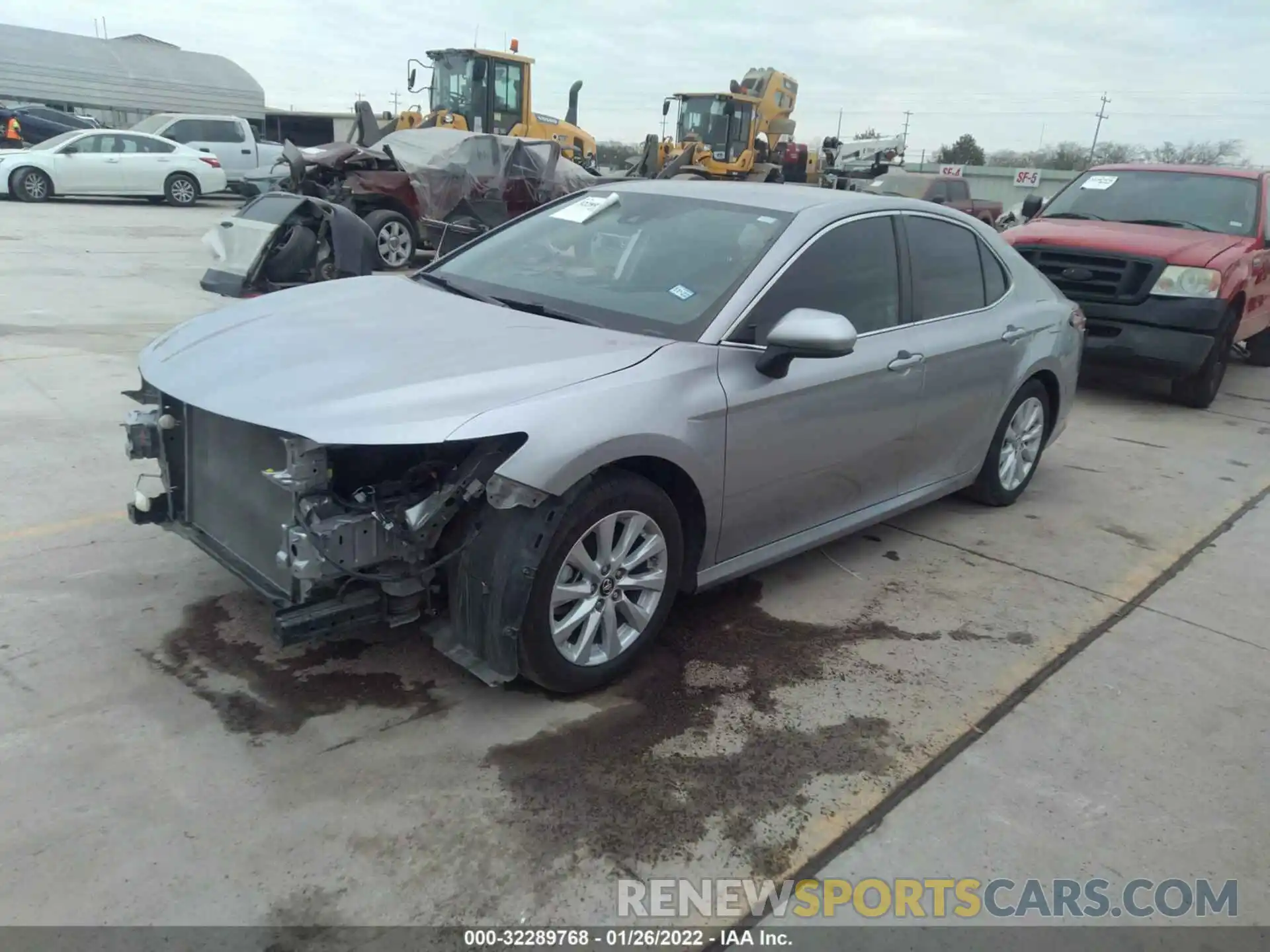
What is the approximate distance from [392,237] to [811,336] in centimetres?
1091

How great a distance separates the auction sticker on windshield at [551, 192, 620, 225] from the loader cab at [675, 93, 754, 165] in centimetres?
1958

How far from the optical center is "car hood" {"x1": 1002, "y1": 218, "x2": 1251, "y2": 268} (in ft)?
25.6

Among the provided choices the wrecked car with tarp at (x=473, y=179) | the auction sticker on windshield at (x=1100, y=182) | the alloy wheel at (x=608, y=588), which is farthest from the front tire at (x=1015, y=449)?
the wrecked car with tarp at (x=473, y=179)

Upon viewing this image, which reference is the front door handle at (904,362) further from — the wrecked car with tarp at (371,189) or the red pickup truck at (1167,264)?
the wrecked car with tarp at (371,189)

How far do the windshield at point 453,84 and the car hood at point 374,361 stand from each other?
54.1 feet

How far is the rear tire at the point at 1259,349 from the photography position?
10.7 metres

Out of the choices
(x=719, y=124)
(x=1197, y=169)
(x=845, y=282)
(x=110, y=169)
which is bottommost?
(x=110, y=169)

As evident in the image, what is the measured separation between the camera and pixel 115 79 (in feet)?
169

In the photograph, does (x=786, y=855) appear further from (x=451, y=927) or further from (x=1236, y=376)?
(x=1236, y=376)

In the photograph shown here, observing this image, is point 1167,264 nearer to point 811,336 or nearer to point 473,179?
point 811,336

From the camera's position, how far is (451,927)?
2295mm

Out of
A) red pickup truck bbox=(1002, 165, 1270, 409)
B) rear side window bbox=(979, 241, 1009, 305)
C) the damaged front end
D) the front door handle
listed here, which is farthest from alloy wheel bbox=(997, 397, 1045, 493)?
the damaged front end

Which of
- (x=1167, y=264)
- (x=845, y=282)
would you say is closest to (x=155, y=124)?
(x=1167, y=264)

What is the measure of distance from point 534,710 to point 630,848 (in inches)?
27.9
